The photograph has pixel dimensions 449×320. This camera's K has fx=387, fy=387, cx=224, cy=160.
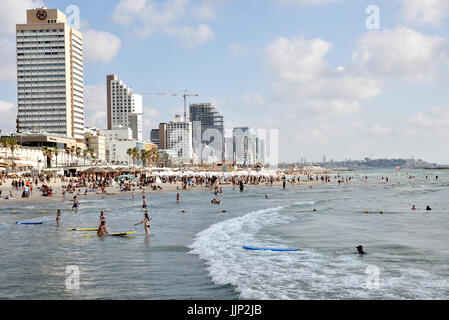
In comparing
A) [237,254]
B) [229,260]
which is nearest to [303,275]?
[229,260]

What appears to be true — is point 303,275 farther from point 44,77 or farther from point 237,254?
Answer: point 44,77

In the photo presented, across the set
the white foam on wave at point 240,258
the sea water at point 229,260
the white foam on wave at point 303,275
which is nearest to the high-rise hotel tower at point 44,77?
the sea water at point 229,260

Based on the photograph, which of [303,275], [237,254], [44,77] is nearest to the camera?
[303,275]

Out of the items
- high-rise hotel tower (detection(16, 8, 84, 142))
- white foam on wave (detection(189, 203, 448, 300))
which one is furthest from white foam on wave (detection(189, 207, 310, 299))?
high-rise hotel tower (detection(16, 8, 84, 142))

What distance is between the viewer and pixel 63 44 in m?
169

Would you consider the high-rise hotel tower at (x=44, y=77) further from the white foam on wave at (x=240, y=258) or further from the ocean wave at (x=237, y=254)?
the white foam on wave at (x=240, y=258)

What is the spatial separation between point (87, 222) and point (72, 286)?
60.3ft

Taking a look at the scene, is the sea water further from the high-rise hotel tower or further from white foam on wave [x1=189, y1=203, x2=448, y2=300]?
the high-rise hotel tower

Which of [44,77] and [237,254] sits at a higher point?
[44,77]

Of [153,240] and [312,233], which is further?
[312,233]
